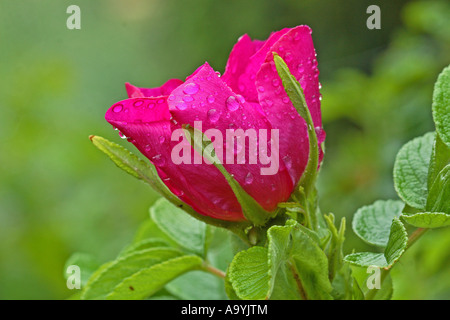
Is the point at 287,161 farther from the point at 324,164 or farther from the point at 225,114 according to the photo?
the point at 324,164

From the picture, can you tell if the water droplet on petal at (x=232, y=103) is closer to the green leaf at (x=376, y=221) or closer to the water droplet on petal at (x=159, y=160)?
the water droplet on petal at (x=159, y=160)

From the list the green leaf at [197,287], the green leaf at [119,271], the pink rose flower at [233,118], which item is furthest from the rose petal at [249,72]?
the green leaf at [197,287]

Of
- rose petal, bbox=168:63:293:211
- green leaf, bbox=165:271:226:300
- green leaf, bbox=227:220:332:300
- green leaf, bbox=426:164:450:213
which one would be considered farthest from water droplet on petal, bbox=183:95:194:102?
green leaf, bbox=165:271:226:300

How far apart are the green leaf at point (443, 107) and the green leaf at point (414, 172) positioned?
0.24 ft

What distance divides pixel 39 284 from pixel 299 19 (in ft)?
5.86

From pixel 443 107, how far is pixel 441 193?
0.07 metres

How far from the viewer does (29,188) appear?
160cm

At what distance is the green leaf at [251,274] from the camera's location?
1.42 feet

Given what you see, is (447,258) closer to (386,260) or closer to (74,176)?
(386,260)

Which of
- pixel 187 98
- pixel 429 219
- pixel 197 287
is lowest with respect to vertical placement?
pixel 197 287

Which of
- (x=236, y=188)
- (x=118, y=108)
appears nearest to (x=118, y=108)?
(x=118, y=108)

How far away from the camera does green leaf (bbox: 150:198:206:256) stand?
64cm

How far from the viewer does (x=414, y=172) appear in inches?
21.4
